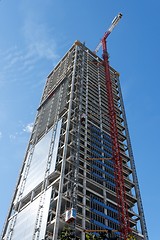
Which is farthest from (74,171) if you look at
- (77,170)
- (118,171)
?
(118,171)

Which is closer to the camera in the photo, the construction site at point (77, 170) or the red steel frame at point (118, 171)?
the construction site at point (77, 170)

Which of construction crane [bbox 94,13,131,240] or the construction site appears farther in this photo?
construction crane [bbox 94,13,131,240]

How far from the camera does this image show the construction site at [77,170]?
60312mm

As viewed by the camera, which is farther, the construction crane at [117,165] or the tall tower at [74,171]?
the construction crane at [117,165]

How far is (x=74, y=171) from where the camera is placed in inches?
2648

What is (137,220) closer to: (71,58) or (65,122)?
(65,122)

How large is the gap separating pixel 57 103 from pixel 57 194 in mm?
37410

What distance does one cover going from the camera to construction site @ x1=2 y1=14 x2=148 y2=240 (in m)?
60.3

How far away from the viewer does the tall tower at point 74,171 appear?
60.3 metres

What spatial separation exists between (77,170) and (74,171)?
0.84m

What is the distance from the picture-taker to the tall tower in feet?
198

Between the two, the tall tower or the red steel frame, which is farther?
the red steel frame

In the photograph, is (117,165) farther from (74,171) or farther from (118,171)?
(74,171)

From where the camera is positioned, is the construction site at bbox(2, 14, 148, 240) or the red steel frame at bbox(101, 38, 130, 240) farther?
the red steel frame at bbox(101, 38, 130, 240)
